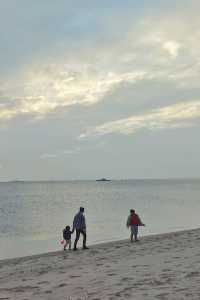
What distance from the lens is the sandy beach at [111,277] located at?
9242mm

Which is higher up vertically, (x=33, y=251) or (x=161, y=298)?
(x=161, y=298)

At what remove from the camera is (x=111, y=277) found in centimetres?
1115

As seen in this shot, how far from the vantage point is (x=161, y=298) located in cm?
842

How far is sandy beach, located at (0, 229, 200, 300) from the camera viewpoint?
9242 mm

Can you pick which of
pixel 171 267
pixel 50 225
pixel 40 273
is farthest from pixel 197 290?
pixel 50 225

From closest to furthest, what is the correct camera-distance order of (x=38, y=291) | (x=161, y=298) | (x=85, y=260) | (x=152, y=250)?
(x=161, y=298) → (x=38, y=291) → (x=85, y=260) → (x=152, y=250)

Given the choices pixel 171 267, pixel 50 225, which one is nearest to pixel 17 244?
pixel 50 225

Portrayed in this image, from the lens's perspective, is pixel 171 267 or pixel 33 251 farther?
pixel 33 251

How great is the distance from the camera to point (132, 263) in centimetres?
1327

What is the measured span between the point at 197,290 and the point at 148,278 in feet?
6.09

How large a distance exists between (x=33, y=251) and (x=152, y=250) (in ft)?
36.2

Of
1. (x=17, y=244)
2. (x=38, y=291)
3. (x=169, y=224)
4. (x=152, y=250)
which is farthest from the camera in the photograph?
(x=169, y=224)

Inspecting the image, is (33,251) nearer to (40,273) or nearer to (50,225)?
(40,273)

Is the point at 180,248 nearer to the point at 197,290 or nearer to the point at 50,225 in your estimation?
the point at 197,290
